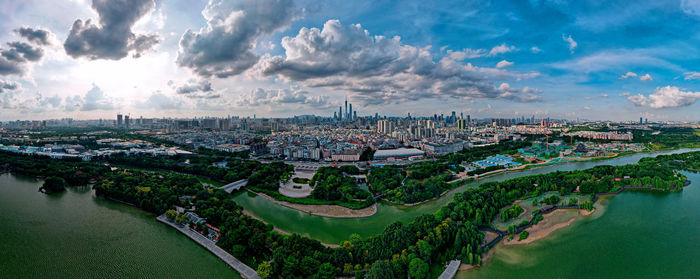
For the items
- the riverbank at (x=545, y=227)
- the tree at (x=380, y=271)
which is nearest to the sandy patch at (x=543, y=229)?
the riverbank at (x=545, y=227)

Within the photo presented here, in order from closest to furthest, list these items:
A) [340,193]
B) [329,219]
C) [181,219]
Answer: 1. [181,219]
2. [329,219]
3. [340,193]

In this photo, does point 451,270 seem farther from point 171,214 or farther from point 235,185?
point 235,185

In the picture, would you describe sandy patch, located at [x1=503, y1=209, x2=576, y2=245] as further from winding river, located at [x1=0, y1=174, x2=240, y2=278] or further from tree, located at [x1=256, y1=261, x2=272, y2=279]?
winding river, located at [x1=0, y1=174, x2=240, y2=278]

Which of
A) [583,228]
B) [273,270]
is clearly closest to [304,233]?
[273,270]

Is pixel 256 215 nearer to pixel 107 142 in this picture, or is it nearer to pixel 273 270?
pixel 273 270

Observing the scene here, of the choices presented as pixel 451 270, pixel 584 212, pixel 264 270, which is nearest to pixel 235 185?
pixel 264 270

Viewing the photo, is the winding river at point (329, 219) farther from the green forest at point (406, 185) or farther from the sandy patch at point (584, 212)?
the sandy patch at point (584, 212)

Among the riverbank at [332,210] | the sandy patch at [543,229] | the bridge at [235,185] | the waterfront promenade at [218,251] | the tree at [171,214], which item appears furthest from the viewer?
the bridge at [235,185]
